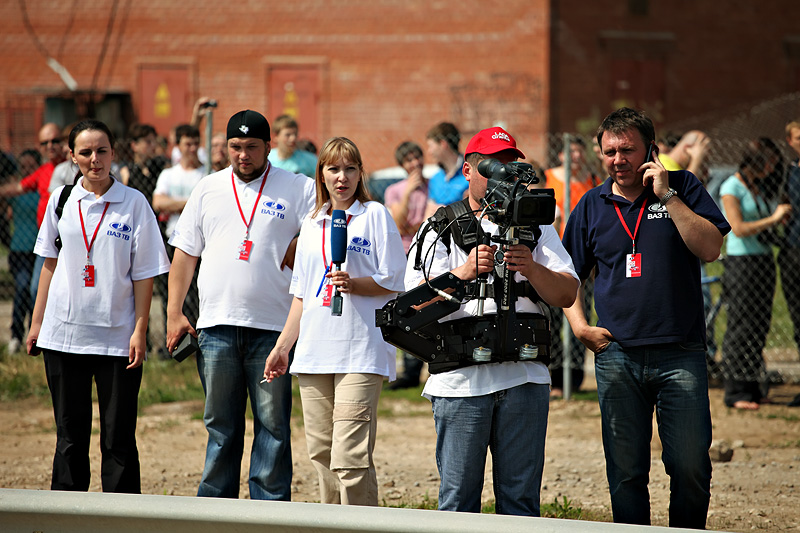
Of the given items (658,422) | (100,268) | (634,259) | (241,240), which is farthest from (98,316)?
(658,422)

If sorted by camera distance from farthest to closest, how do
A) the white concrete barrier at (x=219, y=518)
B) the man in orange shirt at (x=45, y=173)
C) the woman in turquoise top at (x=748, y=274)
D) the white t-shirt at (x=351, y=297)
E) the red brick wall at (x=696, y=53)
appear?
the red brick wall at (x=696, y=53) → the man in orange shirt at (x=45, y=173) → the woman in turquoise top at (x=748, y=274) → the white t-shirt at (x=351, y=297) → the white concrete barrier at (x=219, y=518)

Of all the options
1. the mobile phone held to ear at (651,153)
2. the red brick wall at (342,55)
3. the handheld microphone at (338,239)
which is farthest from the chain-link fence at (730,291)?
the red brick wall at (342,55)

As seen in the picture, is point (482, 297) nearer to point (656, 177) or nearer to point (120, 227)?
point (656, 177)

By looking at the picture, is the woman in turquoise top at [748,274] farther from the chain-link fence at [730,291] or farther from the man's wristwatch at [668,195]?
the man's wristwatch at [668,195]

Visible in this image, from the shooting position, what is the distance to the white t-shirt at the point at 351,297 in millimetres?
4820

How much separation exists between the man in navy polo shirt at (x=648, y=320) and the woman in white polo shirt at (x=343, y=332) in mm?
1060

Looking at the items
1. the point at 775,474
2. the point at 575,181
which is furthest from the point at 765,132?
the point at 775,474

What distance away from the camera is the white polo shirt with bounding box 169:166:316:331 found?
5141mm

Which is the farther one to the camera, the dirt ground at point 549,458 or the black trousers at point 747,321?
the black trousers at point 747,321

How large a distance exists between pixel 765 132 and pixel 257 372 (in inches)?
890

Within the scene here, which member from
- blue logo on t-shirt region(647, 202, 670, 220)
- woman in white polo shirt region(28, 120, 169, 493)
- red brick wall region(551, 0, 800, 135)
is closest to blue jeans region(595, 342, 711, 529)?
blue logo on t-shirt region(647, 202, 670, 220)

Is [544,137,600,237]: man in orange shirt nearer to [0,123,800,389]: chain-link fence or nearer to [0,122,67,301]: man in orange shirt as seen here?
[0,123,800,389]: chain-link fence

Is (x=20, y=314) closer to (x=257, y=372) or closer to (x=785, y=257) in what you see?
(x=257, y=372)

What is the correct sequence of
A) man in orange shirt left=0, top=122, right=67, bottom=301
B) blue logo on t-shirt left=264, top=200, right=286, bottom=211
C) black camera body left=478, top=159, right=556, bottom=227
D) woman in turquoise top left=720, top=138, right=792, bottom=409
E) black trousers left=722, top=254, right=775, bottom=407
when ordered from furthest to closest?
man in orange shirt left=0, top=122, right=67, bottom=301 < black trousers left=722, top=254, right=775, bottom=407 < woman in turquoise top left=720, top=138, right=792, bottom=409 < blue logo on t-shirt left=264, top=200, right=286, bottom=211 < black camera body left=478, top=159, right=556, bottom=227
